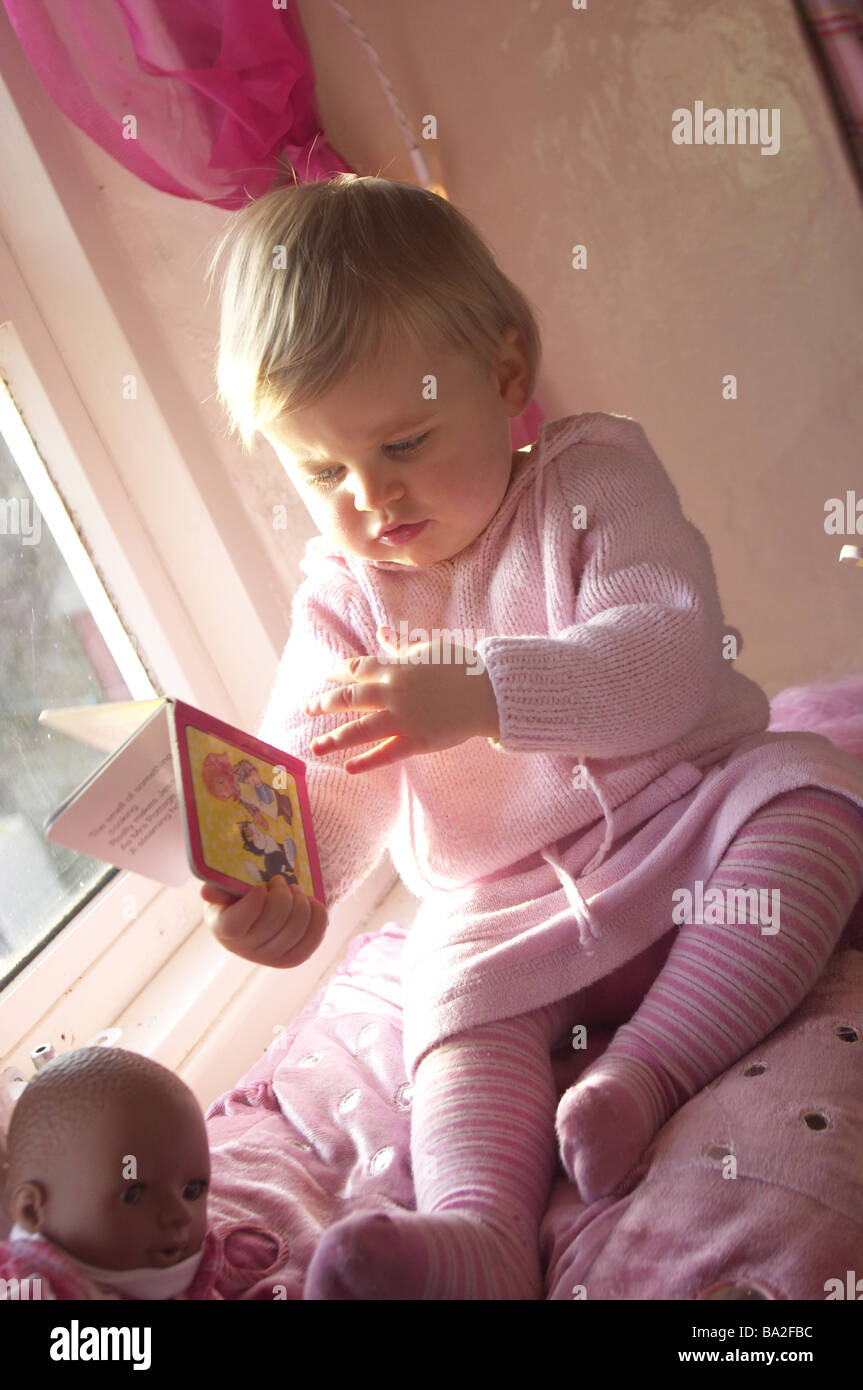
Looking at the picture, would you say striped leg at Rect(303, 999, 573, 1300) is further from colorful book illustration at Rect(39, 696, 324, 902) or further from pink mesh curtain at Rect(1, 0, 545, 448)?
pink mesh curtain at Rect(1, 0, 545, 448)

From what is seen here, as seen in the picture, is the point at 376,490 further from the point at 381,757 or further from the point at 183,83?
the point at 183,83

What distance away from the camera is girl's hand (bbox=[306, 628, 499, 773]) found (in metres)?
0.90

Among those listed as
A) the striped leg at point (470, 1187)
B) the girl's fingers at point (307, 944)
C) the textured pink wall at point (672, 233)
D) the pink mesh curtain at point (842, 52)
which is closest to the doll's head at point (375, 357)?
the girl's fingers at point (307, 944)

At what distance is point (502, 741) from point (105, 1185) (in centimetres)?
42

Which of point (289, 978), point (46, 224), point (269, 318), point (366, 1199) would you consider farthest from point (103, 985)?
point (46, 224)

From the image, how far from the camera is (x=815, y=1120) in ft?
2.53

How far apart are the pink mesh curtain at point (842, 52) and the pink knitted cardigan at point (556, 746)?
0.91 m

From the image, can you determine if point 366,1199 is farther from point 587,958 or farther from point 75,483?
point 75,483

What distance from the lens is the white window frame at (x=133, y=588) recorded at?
1.26 meters

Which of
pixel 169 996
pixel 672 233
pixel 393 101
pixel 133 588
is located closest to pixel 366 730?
pixel 169 996

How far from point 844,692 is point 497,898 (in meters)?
0.68

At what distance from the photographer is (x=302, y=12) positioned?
5.38ft

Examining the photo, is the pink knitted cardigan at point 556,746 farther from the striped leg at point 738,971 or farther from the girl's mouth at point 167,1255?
the girl's mouth at point 167,1255

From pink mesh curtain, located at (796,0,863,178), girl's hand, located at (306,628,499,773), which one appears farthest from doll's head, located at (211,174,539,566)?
pink mesh curtain, located at (796,0,863,178)
